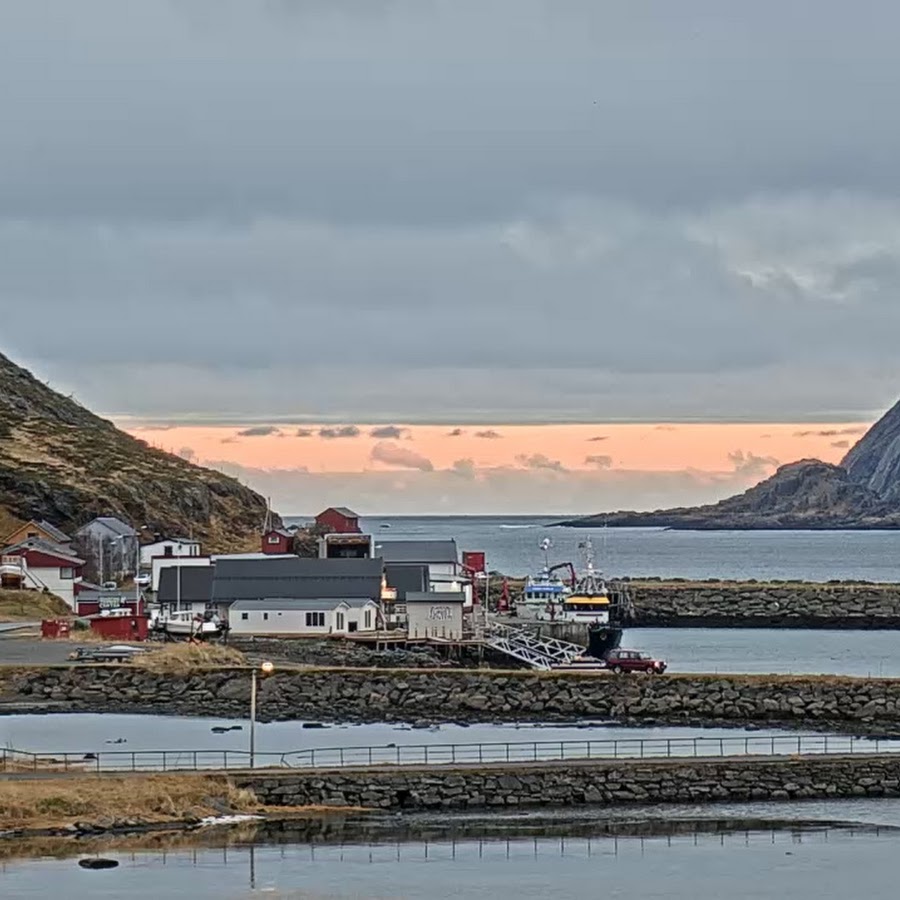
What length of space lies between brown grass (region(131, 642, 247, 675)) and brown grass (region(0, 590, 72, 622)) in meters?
19.0

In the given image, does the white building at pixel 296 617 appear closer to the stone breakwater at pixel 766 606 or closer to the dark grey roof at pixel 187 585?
the dark grey roof at pixel 187 585

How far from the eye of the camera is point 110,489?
6398 inches

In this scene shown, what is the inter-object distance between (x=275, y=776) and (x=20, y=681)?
2799 centimetres

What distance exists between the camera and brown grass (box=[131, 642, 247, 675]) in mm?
78625

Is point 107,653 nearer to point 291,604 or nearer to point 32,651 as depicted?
point 32,651

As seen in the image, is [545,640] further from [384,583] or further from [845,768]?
[845,768]

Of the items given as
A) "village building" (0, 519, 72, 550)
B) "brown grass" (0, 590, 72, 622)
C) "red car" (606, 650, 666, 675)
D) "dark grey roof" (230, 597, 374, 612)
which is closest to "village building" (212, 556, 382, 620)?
"dark grey roof" (230, 597, 374, 612)

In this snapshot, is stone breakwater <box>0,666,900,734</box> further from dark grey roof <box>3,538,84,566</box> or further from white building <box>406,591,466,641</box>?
dark grey roof <box>3,538,84,566</box>

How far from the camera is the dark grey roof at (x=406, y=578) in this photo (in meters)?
109

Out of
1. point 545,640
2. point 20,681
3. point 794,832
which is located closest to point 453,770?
point 794,832

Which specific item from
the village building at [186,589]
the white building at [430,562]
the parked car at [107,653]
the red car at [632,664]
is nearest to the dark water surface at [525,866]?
the red car at [632,664]

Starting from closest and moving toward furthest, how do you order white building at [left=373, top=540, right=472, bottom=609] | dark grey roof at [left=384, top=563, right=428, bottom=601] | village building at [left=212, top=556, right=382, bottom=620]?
village building at [left=212, top=556, right=382, bottom=620], dark grey roof at [left=384, top=563, right=428, bottom=601], white building at [left=373, top=540, right=472, bottom=609]

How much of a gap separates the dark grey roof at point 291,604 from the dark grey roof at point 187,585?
143 inches

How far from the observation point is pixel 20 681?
251 ft
